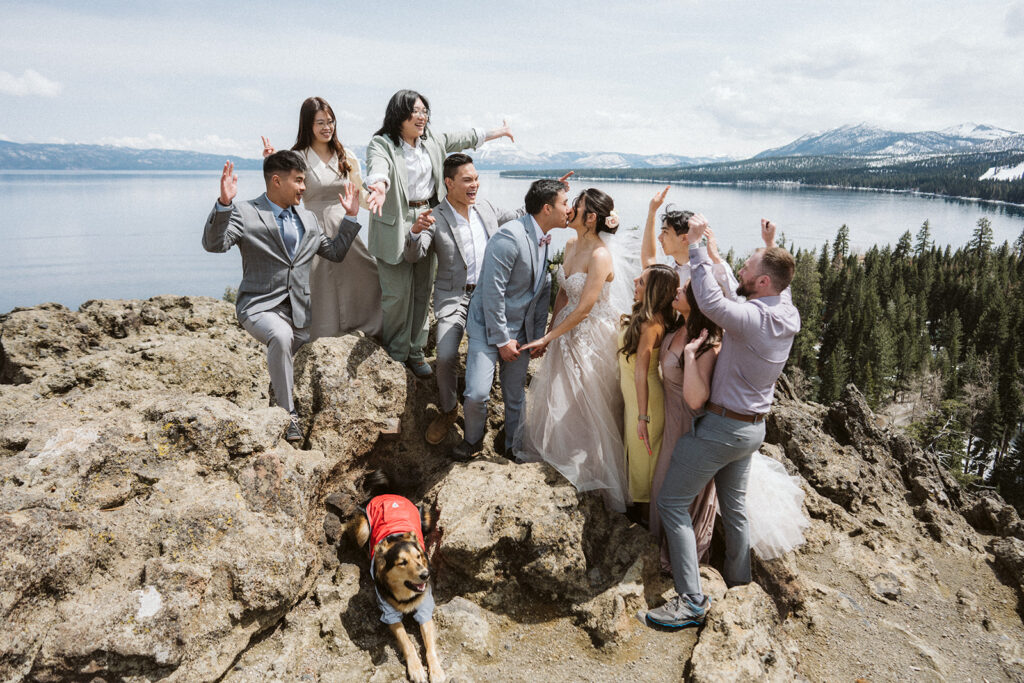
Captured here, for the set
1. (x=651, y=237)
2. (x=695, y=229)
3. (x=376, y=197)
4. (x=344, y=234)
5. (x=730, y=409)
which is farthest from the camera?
(x=344, y=234)

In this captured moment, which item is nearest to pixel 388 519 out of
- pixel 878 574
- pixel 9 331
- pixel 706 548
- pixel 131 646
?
pixel 131 646

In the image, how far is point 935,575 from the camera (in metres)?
6.48

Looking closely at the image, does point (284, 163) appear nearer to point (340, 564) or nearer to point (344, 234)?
point (344, 234)

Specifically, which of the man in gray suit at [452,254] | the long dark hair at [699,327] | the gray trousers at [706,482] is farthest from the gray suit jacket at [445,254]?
the gray trousers at [706,482]

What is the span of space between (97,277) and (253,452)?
179m

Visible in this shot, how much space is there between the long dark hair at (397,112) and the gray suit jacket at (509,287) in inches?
70.9

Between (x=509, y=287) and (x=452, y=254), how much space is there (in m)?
0.83

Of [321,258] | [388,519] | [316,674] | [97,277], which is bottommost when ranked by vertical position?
[97,277]

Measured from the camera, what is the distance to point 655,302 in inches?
204

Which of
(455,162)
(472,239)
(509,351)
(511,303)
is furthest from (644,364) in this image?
(455,162)

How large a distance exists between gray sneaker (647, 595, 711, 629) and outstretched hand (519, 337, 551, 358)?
265 cm

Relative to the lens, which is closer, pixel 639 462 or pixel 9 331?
pixel 639 462

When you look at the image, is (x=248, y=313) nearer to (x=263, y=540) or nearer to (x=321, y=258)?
(x=321, y=258)

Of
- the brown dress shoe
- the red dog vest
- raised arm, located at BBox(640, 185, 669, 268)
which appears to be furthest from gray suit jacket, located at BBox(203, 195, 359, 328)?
raised arm, located at BBox(640, 185, 669, 268)
